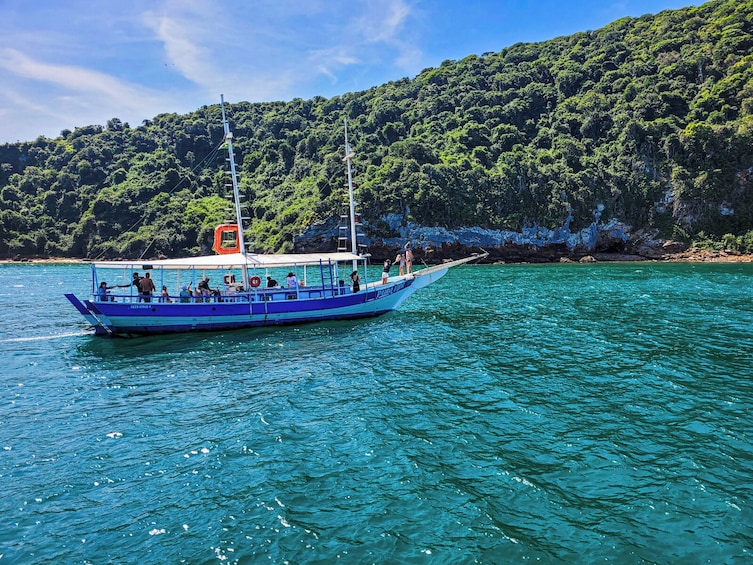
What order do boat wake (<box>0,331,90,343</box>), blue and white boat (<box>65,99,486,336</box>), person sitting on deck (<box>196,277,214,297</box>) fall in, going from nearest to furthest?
1. boat wake (<box>0,331,90,343</box>)
2. blue and white boat (<box>65,99,486,336</box>)
3. person sitting on deck (<box>196,277,214,297</box>)

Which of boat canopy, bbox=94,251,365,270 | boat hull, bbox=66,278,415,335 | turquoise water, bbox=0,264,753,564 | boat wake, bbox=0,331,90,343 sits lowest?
turquoise water, bbox=0,264,753,564

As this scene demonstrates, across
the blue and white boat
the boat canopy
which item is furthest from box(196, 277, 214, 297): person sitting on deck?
the boat canopy

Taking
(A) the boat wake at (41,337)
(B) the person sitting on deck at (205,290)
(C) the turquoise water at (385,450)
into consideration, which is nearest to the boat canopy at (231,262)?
(B) the person sitting on deck at (205,290)

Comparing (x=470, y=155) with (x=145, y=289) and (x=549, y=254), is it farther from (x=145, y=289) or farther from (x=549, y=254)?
(x=145, y=289)

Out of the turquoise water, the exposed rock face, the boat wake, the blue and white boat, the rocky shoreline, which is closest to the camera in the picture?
the turquoise water

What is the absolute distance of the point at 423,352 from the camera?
20.9 meters

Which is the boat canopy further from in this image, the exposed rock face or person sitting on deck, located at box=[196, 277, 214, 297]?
the exposed rock face

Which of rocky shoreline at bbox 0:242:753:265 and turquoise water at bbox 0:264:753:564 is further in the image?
rocky shoreline at bbox 0:242:753:265

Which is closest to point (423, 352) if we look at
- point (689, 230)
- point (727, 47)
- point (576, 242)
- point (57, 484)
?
point (57, 484)

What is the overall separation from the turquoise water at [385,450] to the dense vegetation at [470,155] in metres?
54.4

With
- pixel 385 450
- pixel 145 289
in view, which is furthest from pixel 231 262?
pixel 385 450

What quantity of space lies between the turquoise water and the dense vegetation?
5437 centimetres

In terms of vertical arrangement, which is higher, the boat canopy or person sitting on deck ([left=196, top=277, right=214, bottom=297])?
the boat canopy

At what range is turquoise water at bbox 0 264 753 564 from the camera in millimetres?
8125
